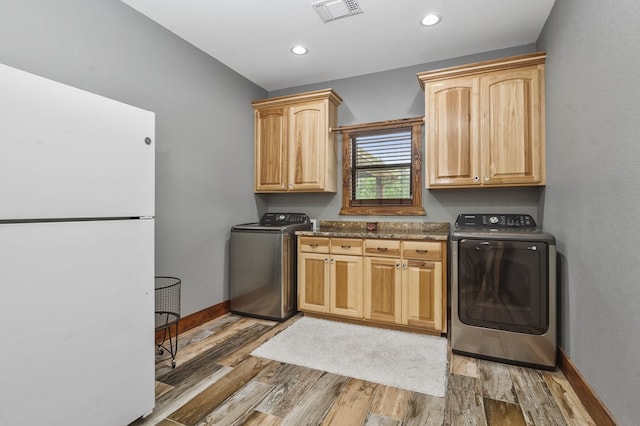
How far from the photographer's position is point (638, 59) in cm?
130

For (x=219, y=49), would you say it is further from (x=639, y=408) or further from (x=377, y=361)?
(x=639, y=408)

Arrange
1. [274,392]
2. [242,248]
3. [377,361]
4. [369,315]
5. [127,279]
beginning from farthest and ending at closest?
1. [242,248]
2. [369,315]
3. [377,361]
4. [274,392]
5. [127,279]

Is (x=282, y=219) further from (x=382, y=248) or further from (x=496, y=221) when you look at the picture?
(x=496, y=221)

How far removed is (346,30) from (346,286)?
7.63 ft

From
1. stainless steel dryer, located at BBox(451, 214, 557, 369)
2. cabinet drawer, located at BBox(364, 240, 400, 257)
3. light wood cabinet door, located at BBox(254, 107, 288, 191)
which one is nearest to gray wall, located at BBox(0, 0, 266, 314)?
light wood cabinet door, located at BBox(254, 107, 288, 191)

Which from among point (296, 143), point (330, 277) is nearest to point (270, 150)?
point (296, 143)

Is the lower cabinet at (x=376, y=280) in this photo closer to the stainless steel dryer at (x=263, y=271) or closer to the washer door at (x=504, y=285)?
the stainless steel dryer at (x=263, y=271)

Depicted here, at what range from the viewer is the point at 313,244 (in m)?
3.22

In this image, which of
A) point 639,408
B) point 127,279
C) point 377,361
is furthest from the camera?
point 377,361

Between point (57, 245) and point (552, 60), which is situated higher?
point (552, 60)

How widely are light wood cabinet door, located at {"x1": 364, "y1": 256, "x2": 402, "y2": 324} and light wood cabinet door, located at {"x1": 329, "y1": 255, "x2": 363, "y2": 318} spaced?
2.7 inches

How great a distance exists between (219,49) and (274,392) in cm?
301

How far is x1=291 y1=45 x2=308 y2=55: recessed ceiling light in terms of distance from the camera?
303 cm

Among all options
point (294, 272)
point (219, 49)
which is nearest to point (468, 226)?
point (294, 272)
